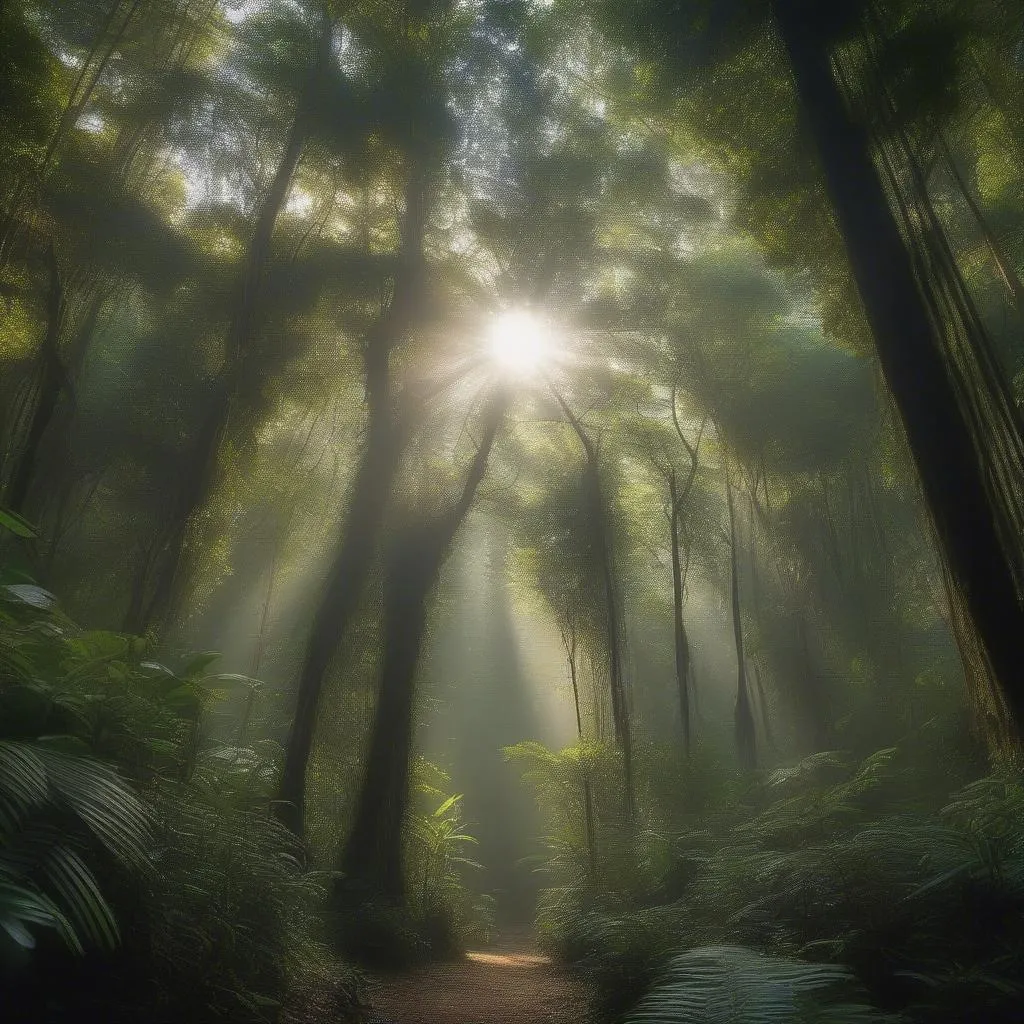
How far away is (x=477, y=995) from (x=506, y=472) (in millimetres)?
7704

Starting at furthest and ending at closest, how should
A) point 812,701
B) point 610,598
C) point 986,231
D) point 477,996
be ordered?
1. point 812,701
2. point 610,598
3. point 477,996
4. point 986,231

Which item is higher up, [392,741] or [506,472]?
[506,472]

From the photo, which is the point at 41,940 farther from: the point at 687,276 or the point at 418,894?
the point at 687,276

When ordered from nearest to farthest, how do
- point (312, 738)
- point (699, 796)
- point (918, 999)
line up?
1. point (918, 999)
2. point (312, 738)
3. point (699, 796)

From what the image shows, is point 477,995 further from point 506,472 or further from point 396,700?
point 506,472

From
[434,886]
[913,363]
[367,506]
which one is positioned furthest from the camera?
[367,506]

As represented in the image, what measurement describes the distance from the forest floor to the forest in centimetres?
6

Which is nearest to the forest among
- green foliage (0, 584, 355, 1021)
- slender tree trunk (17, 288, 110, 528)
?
green foliage (0, 584, 355, 1021)

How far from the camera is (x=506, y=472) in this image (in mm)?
10734

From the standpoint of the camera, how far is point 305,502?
410 inches

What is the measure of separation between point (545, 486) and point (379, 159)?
17.4 ft

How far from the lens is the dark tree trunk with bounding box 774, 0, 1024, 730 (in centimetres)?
235

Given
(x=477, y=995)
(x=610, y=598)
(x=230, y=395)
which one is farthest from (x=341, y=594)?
(x=477, y=995)

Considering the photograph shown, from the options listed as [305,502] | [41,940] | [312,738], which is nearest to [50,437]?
[305,502]
